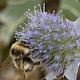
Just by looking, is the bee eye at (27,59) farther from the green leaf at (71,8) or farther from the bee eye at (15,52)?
the green leaf at (71,8)

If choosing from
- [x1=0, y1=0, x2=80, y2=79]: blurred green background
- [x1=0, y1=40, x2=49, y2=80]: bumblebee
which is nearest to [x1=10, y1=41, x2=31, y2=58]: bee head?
[x1=0, y1=40, x2=49, y2=80]: bumblebee

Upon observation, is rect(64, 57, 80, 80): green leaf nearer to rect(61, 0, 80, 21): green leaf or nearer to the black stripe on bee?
the black stripe on bee

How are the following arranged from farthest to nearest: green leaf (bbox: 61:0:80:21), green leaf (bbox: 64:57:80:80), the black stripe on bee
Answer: green leaf (bbox: 61:0:80:21) < the black stripe on bee < green leaf (bbox: 64:57:80:80)

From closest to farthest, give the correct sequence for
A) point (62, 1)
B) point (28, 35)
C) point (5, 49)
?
1. point (28, 35)
2. point (62, 1)
3. point (5, 49)

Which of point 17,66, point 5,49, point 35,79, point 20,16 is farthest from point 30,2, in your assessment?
point 17,66

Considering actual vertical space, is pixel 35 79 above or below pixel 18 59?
below

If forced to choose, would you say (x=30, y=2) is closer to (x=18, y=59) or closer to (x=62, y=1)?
(x=62, y=1)

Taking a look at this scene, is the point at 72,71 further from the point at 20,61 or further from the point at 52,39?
the point at 20,61

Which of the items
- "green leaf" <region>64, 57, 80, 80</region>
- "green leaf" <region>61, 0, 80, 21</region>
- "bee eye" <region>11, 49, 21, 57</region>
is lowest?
"green leaf" <region>64, 57, 80, 80</region>
